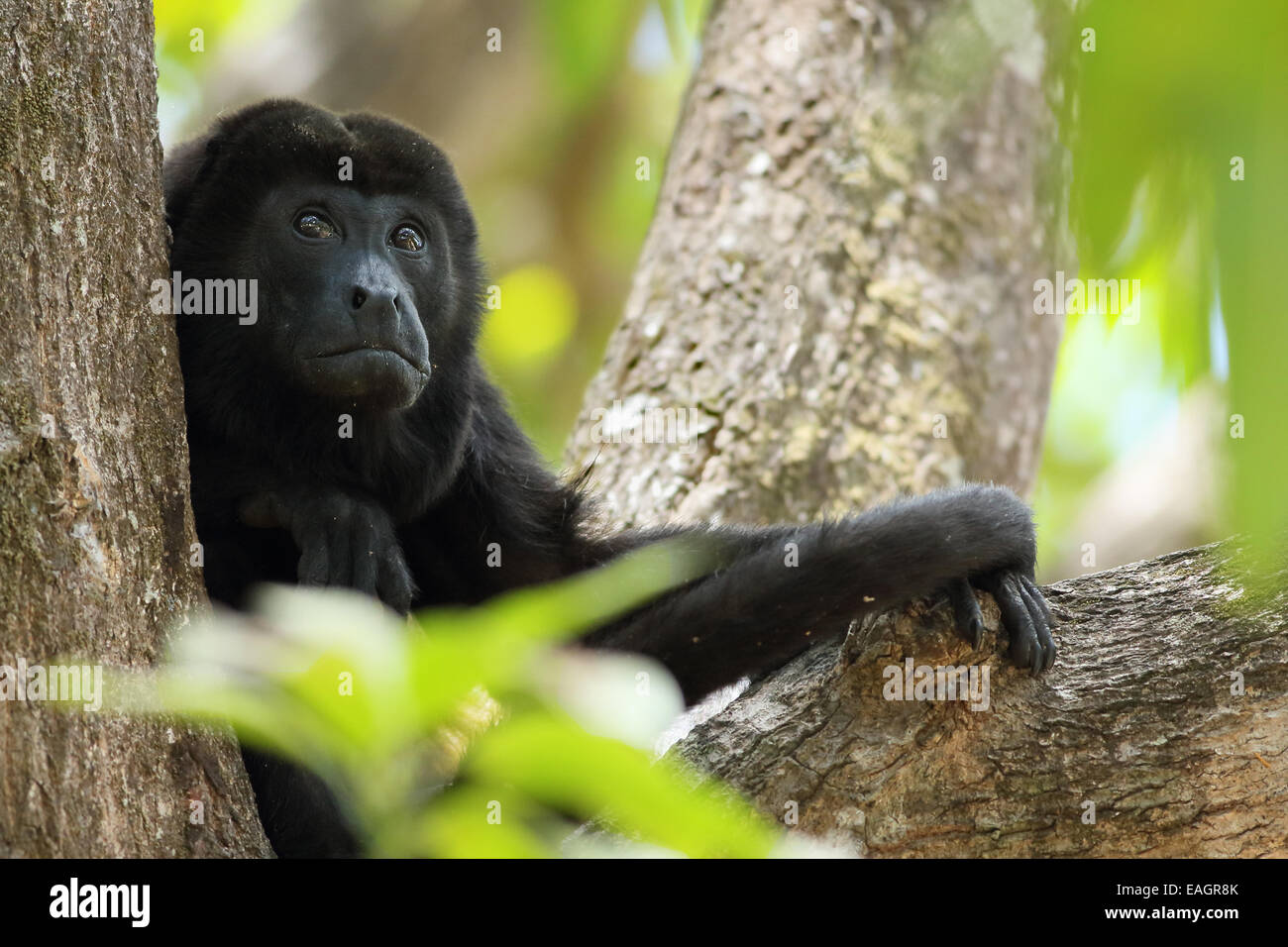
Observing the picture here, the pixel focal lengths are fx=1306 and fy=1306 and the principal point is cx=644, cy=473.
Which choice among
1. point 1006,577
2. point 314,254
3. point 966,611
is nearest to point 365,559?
point 314,254

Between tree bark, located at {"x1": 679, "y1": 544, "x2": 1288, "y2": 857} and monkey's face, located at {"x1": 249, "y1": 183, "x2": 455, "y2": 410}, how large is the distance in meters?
1.37

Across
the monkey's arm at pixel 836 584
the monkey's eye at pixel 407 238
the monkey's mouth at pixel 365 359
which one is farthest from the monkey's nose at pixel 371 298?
the monkey's arm at pixel 836 584

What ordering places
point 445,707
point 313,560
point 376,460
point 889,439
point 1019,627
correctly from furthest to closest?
1. point 889,439
2. point 376,460
3. point 313,560
4. point 1019,627
5. point 445,707

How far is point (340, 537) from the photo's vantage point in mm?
3551

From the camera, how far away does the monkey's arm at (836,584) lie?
3.22 m

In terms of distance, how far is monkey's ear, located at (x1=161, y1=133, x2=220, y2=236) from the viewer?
153 inches

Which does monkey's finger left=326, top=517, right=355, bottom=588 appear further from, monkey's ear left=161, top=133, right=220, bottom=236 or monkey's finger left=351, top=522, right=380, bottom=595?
monkey's ear left=161, top=133, right=220, bottom=236

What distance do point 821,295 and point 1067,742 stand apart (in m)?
2.54

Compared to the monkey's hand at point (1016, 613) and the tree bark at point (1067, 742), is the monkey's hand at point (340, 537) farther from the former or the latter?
the monkey's hand at point (1016, 613)

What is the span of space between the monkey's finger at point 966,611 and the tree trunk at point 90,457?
165 cm

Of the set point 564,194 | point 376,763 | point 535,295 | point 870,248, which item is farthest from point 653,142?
point 376,763

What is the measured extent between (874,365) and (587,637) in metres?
1.72

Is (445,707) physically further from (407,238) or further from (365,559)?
(407,238)

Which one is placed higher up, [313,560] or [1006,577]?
[313,560]
